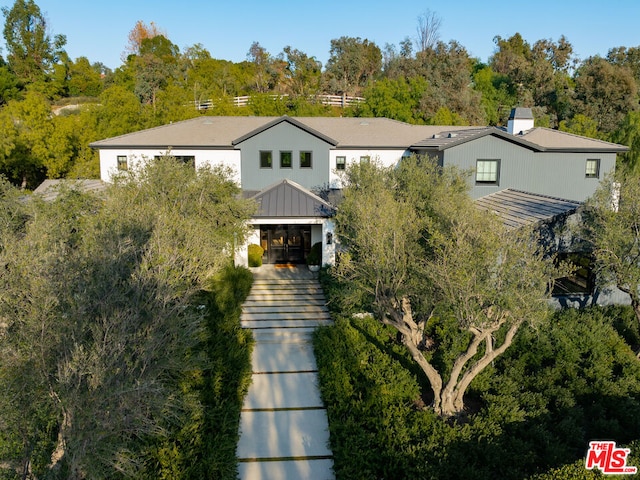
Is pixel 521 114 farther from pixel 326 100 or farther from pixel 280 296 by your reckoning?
pixel 326 100

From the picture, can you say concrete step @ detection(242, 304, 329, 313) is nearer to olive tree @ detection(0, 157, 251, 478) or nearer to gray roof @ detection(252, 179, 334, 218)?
gray roof @ detection(252, 179, 334, 218)

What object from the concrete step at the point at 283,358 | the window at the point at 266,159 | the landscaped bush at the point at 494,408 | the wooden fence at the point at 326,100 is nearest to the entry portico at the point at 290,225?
the window at the point at 266,159

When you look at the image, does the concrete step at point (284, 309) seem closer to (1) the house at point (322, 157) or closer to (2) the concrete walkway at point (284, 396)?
(2) the concrete walkway at point (284, 396)

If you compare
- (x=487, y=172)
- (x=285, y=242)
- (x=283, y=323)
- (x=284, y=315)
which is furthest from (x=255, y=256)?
(x=487, y=172)

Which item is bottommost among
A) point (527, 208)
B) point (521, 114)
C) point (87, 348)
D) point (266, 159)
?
point (87, 348)

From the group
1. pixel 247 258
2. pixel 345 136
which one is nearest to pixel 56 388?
pixel 247 258

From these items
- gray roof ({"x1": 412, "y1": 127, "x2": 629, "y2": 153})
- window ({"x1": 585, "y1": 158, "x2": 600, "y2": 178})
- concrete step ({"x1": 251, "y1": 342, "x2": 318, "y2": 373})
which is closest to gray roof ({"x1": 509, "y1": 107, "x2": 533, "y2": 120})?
gray roof ({"x1": 412, "y1": 127, "x2": 629, "y2": 153})
